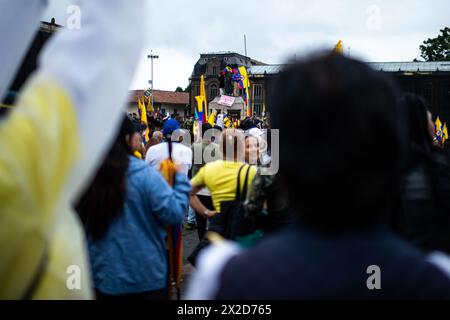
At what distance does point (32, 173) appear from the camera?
1142 millimetres

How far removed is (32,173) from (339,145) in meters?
0.59

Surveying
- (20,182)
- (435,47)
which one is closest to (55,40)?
(20,182)

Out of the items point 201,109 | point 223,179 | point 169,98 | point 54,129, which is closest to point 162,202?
point 223,179

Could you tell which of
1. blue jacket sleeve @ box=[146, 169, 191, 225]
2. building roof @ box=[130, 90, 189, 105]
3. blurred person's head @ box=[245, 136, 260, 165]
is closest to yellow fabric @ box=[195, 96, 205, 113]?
blurred person's head @ box=[245, 136, 260, 165]

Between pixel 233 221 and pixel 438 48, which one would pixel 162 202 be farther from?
pixel 438 48

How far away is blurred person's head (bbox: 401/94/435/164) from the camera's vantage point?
3.37m

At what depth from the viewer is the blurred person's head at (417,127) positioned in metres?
3.37

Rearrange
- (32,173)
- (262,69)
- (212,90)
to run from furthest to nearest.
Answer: (212,90) < (262,69) < (32,173)

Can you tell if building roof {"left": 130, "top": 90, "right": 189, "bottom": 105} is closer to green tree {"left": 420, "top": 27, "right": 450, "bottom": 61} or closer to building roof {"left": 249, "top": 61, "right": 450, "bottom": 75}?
building roof {"left": 249, "top": 61, "right": 450, "bottom": 75}

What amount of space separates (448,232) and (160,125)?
12.3 metres

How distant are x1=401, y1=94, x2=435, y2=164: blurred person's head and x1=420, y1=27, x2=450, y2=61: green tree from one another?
79598 millimetres

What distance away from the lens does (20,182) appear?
3.72ft
